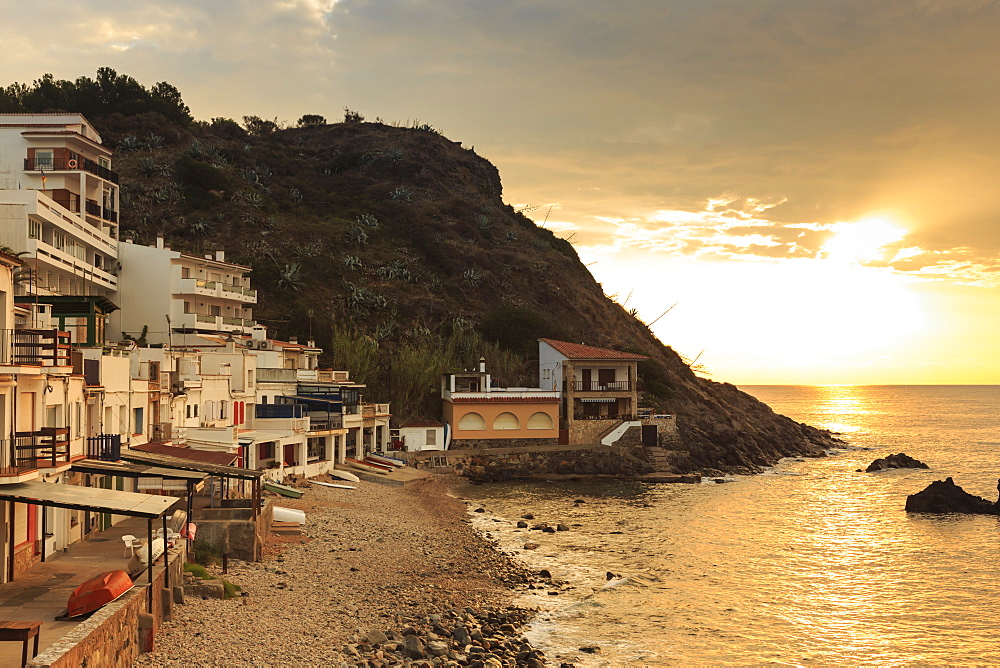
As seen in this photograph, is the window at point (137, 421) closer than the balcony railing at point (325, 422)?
Yes

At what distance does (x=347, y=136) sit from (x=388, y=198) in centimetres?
3491

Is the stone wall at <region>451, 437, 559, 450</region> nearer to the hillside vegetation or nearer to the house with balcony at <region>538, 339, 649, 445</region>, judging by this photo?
the house with balcony at <region>538, 339, 649, 445</region>

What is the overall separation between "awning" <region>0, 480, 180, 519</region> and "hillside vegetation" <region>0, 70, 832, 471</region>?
47.0 meters

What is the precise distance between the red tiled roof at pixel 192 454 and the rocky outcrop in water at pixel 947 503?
135ft

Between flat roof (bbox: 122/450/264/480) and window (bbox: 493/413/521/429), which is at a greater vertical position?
flat roof (bbox: 122/450/264/480)

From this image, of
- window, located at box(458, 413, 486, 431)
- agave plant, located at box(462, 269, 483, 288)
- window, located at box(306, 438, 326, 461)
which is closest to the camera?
window, located at box(306, 438, 326, 461)

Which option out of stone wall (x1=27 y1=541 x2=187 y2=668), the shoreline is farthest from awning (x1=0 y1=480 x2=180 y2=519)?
the shoreline

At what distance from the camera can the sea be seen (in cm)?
2370

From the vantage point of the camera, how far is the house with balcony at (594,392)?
66000 mm

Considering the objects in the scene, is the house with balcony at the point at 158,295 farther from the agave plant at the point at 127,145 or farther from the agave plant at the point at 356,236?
the agave plant at the point at 127,145

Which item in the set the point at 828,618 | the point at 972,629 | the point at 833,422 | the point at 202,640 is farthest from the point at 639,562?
the point at 833,422

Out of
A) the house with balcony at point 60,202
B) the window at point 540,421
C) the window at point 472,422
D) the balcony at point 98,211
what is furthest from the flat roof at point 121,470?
the balcony at point 98,211

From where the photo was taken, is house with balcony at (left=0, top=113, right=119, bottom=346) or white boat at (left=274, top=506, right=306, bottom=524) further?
house with balcony at (left=0, top=113, right=119, bottom=346)

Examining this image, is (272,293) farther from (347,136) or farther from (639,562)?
(347,136)
